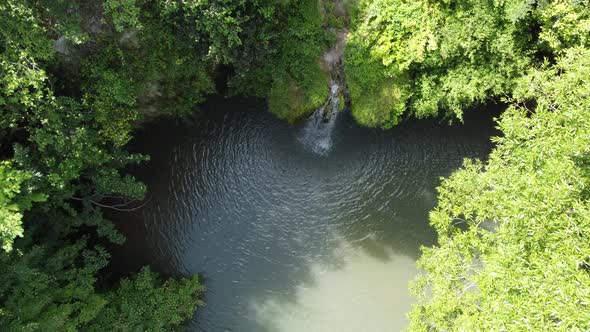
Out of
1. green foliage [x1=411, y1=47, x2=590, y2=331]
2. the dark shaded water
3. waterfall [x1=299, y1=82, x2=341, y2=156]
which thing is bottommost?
green foliage [x1=411, y1=47, x2=590, y2=331]

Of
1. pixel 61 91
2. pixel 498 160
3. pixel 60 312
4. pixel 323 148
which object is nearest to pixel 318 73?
pixel 323 148

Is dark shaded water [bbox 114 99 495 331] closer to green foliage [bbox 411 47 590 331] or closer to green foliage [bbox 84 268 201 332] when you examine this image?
green foliage [bbox 84 268 201 332]

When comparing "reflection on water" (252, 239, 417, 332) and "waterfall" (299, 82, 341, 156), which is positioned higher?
"waterfall" (299, 82, 341, 156)

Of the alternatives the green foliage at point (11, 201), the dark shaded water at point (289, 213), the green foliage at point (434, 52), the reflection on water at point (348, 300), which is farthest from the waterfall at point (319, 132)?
the green foliage at point (11, 201)

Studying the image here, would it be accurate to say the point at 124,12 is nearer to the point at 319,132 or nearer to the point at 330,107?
the point at 330,107

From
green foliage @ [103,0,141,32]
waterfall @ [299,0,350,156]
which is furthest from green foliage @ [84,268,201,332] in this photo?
green foliage @ [103,0,141,32]
